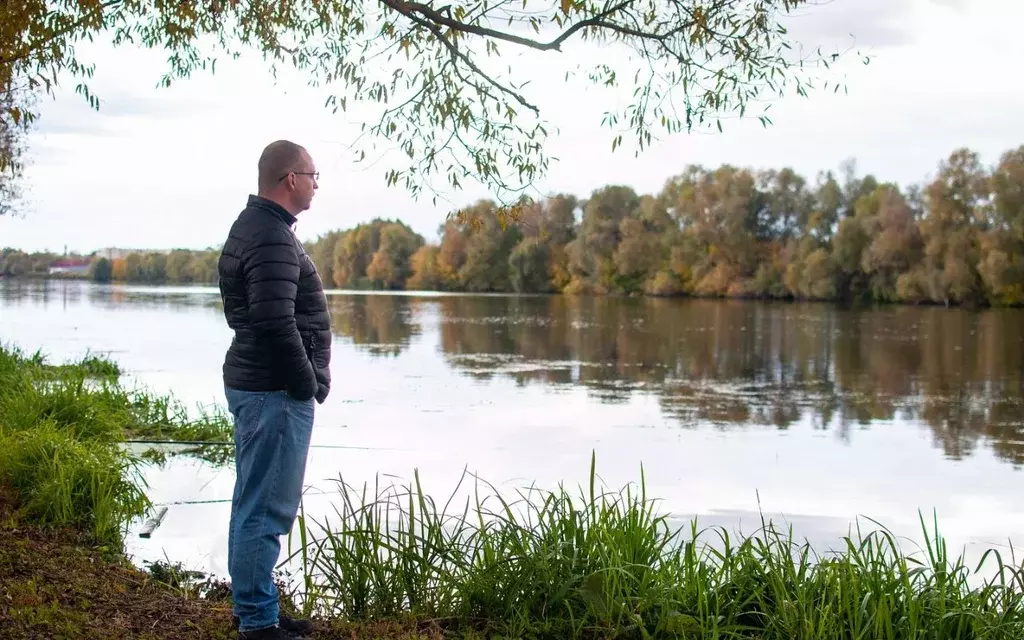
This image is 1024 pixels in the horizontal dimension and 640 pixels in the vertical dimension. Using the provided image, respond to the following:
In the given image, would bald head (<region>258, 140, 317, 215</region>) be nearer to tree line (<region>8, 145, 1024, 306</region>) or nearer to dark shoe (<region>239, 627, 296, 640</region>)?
dark shoe (<region>239, 627, 296, 640</region>)

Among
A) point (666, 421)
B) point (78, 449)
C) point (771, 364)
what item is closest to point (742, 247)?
point (771, 364)

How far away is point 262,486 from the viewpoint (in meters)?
3.56

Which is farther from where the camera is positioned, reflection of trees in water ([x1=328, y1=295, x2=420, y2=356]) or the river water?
reflection of trees in water ([x1=328, y1=295, x2=420, y2=356])

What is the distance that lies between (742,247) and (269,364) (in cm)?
7523

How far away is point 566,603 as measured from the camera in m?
3.96

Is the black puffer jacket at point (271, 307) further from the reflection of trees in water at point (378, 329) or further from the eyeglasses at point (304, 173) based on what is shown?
the reflection of trees in water at point (378, 329)

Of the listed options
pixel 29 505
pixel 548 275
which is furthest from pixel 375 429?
pixel 548 275

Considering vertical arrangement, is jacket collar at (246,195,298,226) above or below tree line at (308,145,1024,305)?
below

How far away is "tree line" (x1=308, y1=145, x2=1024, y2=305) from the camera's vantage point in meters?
56.5

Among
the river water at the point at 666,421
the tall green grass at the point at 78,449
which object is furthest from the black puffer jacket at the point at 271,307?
the tall green grass at the point at 78,449

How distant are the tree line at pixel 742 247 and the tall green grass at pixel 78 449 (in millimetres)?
43486

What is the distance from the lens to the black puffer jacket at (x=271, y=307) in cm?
341

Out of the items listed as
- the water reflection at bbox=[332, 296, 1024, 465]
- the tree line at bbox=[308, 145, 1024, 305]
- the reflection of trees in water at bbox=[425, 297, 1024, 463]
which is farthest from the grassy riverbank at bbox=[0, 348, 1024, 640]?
the tree line at bbox=[308, 145, 1024, 305]

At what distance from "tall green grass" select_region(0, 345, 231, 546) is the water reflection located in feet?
23.0
